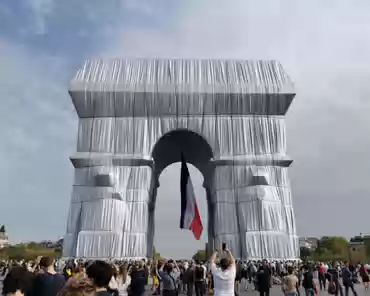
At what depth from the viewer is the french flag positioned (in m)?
17.7

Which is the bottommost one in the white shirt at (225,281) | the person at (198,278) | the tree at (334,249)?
the white shirt at (225,281)

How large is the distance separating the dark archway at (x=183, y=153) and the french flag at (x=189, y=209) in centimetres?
987

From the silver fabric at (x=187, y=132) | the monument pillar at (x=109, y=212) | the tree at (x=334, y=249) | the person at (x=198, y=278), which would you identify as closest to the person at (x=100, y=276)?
the person at (x=198, y=278)

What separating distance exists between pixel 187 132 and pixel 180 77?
3.37 m

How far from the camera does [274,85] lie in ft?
91.5

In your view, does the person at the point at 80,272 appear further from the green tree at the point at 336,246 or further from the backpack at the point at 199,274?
the green tree at the point at 336,246

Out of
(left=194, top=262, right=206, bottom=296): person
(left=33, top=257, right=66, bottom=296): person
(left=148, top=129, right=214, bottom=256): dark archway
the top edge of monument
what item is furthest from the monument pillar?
(left=33, top=257, right=66, bottom=296): person

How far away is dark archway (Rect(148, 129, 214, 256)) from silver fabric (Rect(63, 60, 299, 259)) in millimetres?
863

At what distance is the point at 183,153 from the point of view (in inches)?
1270

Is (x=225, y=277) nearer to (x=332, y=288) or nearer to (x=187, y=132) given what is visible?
(x=332, y=288)

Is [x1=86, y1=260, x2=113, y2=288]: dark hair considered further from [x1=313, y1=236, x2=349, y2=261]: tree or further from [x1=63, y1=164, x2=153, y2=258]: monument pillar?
[x1=313, y1=236, x2=349, y2=261]: tree

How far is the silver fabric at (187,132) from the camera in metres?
25.8

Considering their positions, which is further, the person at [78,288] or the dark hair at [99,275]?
the dark hair at [99,275]

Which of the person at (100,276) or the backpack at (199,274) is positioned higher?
the backpack at (199,274)
